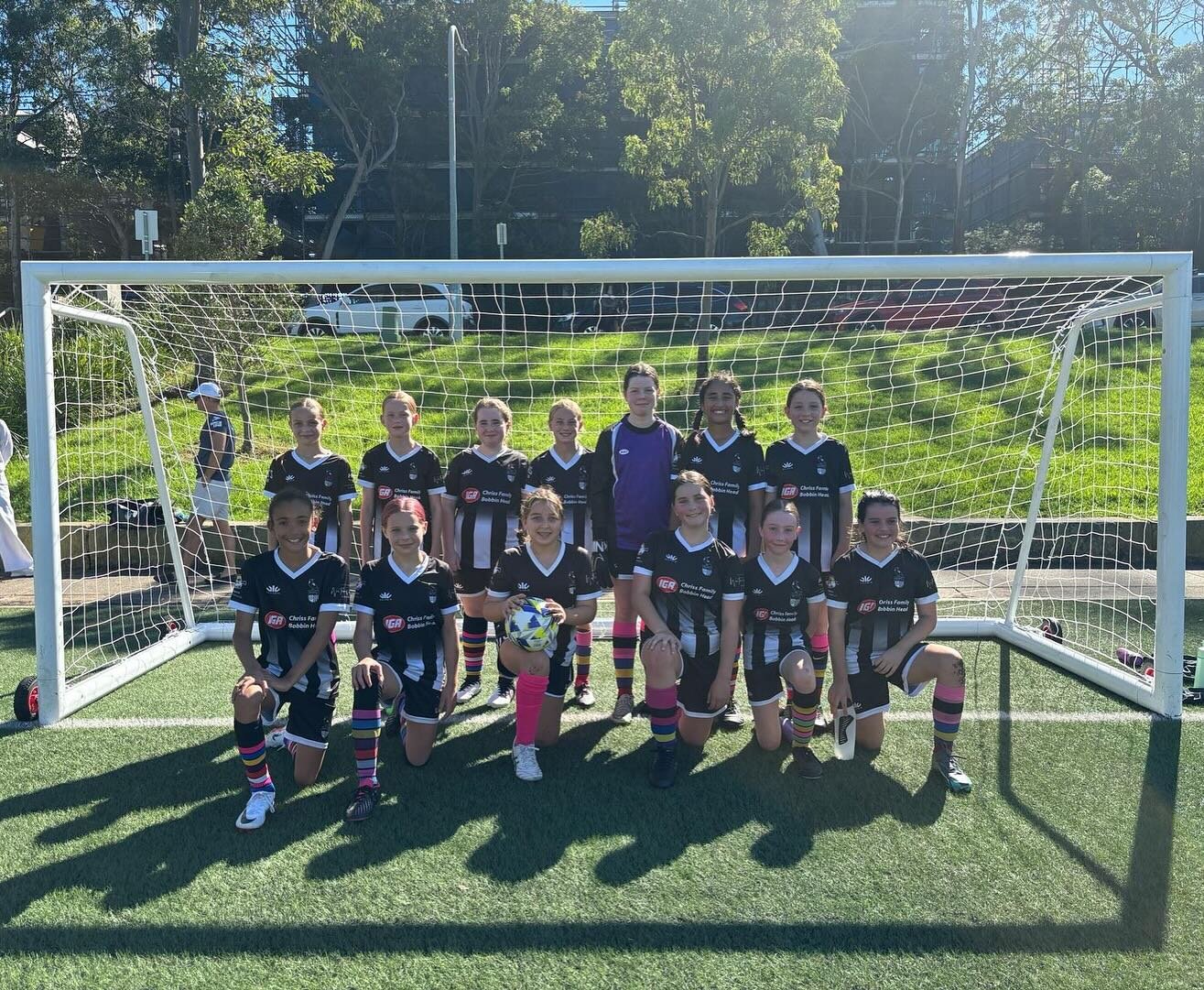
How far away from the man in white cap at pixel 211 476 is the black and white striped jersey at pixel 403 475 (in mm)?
1899

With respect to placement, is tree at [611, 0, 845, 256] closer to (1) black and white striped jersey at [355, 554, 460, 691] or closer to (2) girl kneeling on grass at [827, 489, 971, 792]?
(2) girl kneeling on grass at [827, 489, 971, 792]

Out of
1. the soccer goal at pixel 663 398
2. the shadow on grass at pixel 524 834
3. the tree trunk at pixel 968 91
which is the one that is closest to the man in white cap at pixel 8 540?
the soccer goal at pixel 663 398

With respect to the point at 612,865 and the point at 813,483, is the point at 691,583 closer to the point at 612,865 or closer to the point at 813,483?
the point at 813,483

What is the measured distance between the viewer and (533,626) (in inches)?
151

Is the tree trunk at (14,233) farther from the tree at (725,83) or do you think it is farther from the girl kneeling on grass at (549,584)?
the girl kneeling on grass at (549,584)

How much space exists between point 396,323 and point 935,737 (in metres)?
5.59

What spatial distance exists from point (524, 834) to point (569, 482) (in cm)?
187

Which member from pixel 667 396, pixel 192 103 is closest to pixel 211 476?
pixel 667 396

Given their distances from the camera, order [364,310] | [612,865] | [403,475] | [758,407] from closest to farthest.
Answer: [612,865], [403,475], [364,310], [758,407]

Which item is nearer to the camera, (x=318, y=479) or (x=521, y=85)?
(x=318, y=479)

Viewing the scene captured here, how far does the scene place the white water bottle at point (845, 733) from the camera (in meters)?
3.84

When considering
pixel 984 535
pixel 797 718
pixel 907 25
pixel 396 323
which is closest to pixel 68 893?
pixel 797 718

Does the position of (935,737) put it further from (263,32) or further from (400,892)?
(263,32)

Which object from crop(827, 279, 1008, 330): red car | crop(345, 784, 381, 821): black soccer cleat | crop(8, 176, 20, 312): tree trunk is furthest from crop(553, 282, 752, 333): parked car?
crop(8, 176, 20, 312): tree trunk
